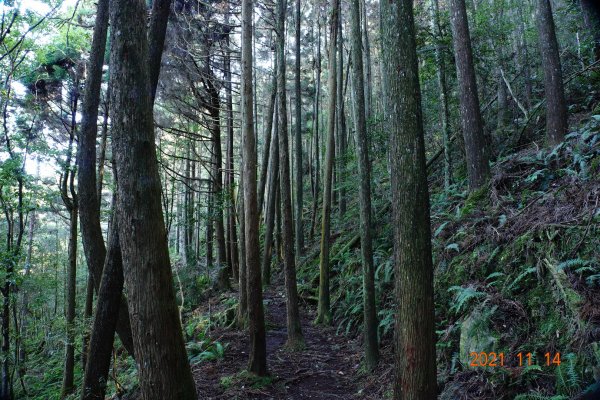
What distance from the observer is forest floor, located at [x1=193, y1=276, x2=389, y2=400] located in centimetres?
610

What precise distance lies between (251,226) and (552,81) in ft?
24.0

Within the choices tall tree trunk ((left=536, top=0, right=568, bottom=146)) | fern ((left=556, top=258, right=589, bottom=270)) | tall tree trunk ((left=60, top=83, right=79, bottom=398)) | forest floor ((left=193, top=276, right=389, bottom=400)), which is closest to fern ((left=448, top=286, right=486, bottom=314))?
fern ((left=556, top=258, right=589, bottom=270))

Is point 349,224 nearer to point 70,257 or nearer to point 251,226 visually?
point 251,226

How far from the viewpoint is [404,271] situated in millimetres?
3809

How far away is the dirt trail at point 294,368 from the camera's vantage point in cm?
609

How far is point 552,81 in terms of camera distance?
830 centimetres

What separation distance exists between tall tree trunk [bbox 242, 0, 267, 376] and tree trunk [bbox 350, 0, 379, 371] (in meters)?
1.85

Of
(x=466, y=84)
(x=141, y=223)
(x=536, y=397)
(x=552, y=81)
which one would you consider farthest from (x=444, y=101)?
(x=141, y=223)

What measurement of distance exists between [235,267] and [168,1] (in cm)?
1044

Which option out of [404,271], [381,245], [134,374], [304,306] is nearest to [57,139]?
[134,374]

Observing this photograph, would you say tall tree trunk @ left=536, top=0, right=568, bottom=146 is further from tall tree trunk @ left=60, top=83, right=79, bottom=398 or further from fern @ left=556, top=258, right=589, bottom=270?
tall tree trunk @ left=60, top=83, right=79, bottom=398

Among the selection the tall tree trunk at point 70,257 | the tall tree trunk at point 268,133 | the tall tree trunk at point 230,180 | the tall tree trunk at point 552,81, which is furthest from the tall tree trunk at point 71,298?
the tall tree trunk at point 552,81

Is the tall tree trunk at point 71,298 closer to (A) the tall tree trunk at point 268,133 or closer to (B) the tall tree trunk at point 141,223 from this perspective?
(A) the tall tree trunk at point 268,133

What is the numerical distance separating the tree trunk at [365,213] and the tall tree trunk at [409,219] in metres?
2.86
